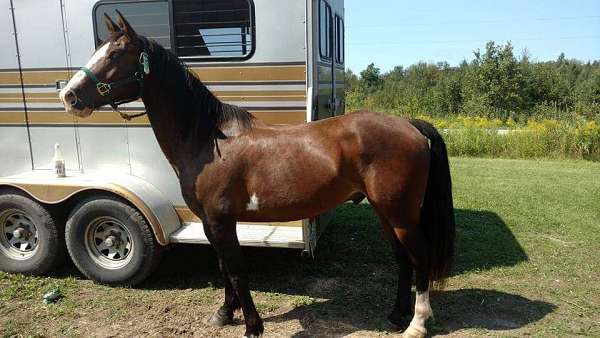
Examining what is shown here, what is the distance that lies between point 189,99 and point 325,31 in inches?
79.6

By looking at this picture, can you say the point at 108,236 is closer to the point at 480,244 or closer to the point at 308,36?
the point at 308,36

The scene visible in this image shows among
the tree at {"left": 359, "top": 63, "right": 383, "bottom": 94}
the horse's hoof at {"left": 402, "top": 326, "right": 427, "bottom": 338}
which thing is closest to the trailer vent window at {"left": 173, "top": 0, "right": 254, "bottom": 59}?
the horse's hoof at {"left": 402, "top": 326, "right": 427, "bottom": 338}

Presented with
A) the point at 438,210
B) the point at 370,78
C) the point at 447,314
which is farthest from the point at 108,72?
the point at 370,78

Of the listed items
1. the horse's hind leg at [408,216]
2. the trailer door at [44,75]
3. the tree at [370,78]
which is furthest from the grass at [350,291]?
the tree at [370,78]

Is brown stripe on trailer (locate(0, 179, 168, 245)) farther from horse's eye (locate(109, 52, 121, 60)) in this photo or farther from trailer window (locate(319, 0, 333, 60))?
trailer window (locate(319, 0, 333, 60))

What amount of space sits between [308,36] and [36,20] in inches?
106

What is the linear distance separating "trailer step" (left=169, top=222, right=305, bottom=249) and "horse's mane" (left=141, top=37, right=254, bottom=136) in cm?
110

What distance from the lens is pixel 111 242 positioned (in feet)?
14.1

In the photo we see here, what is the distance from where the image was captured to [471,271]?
15.2 ft

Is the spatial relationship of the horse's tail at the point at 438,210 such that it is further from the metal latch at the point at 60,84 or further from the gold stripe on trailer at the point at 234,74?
the metal latch at the point at 60,84

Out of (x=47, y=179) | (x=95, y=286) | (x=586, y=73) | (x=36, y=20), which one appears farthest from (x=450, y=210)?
(x=586, y=73)

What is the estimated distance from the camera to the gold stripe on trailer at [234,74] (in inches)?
157

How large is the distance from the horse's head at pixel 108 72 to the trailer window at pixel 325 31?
A: 75.8 inches

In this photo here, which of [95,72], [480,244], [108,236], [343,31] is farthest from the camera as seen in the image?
[343,31]
